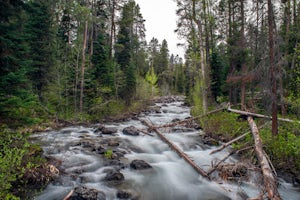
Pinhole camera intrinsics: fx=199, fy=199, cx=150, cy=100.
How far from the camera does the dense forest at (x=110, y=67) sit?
26.2 ft

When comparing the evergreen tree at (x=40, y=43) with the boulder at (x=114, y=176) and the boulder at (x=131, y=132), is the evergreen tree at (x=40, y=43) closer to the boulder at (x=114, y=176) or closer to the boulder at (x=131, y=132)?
the boulder at (x=131, y=132)

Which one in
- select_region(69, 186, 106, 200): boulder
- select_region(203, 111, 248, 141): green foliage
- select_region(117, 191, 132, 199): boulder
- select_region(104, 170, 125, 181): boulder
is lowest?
select_region(117, 191, 132, 199): boulder

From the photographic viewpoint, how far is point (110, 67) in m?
23.9

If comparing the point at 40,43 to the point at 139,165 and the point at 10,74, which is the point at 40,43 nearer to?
the point at 10,74

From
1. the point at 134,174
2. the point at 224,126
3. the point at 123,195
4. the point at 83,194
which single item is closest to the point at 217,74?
the point at 224,126

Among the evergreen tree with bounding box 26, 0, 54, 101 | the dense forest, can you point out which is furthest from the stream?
the evergreen tree with bounding box 26, 0, 54, 101

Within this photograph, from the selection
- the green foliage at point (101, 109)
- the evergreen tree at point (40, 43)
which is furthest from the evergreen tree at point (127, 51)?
the evergreen tree at point (40, 43)

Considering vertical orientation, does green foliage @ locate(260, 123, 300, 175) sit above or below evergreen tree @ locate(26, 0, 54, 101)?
below

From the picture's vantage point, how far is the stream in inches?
264

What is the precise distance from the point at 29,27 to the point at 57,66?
3724 mm

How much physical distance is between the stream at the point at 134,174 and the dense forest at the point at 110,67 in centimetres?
162

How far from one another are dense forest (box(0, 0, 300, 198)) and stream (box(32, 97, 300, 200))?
5.30 feet

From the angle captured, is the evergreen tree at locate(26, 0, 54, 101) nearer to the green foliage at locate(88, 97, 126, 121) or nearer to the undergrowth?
the green foliage at locate(88, 97, 126, 121)

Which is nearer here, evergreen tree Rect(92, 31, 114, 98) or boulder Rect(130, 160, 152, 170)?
boulder Rect(130, 160, 152, 170)
